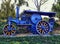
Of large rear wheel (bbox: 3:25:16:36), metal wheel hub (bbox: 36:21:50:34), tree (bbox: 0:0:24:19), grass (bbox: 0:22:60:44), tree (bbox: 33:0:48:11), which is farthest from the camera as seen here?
tree (bbox: 33:0:48:11)

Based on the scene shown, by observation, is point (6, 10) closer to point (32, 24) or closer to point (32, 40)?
point (32, 24)

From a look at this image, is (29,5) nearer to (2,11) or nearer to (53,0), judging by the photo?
(53,0)

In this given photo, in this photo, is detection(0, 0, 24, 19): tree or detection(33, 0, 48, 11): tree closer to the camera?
detection(0, 0, 24, 19): tree

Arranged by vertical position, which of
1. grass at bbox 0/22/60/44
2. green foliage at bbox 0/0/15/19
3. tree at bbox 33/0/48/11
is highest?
tree at bbox 33/0/48/11

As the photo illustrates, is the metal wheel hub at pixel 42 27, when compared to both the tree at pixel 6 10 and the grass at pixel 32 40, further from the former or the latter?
the tree at pixel 6 10

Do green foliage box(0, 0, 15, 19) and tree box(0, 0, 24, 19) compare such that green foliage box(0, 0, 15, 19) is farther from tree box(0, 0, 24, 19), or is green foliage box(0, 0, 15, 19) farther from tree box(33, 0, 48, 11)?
tree box(33, 0, 48, 11)

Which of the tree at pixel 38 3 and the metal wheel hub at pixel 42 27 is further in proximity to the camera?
the tree at pixel 38 3

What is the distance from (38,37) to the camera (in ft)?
35.6

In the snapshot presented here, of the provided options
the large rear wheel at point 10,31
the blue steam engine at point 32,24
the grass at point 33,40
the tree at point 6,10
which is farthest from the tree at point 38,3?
the grass at point 33,40

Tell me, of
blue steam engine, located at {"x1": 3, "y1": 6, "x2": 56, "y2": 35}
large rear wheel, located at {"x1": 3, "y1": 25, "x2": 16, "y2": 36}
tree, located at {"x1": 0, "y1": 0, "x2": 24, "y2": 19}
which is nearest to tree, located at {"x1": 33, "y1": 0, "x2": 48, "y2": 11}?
tree, located at {"x1": 0, "y1": 0, "x2": 24, "y2": 19}

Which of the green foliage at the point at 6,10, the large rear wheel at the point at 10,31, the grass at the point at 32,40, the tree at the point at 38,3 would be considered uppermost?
the tree at the point at 38,3

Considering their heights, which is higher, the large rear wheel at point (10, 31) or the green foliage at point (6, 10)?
the green foliage at point (6, 10)

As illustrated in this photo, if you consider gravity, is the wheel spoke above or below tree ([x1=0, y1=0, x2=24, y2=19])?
below

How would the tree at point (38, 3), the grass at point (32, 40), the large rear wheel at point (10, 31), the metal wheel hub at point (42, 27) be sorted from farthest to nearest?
the tree at point (38, 3), the metal wheel hub at point (42, 27), the large rear wheel at point (10, 31), the grass at point (32, 40)
